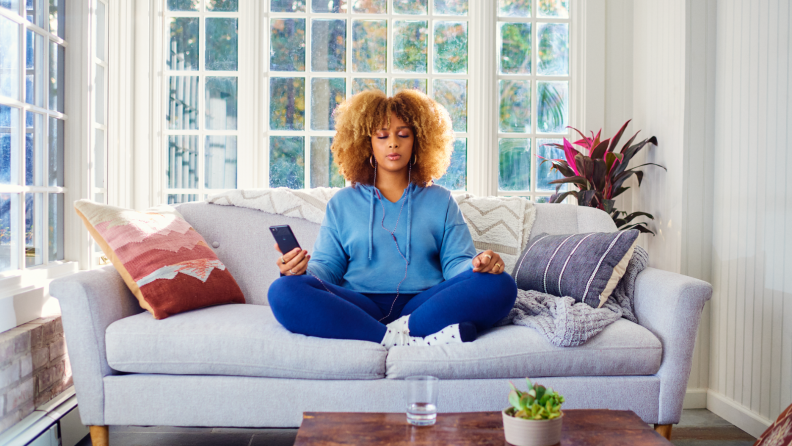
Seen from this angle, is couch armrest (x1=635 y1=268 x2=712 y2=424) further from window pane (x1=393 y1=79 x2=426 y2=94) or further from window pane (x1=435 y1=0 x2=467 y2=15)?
window pane (x1=435 y1=0 x2=467 y2=15)

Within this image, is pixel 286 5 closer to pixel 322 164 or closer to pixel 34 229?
pixel 322 164

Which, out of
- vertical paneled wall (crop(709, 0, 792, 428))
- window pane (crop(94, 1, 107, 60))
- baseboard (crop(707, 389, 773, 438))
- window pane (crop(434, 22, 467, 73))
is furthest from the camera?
window pane (crop(434, 22, 467, 73))

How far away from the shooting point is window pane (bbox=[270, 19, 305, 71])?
3053 millimetres

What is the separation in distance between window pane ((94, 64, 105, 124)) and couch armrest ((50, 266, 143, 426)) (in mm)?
1305

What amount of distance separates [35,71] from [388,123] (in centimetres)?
138

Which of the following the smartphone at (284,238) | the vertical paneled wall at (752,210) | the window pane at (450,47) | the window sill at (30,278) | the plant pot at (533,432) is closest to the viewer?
the plant pot at (533,432)

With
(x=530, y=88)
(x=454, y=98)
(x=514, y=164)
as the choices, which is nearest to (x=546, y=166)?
(x=514, y=164)

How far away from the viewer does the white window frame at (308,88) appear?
2998 millimetres

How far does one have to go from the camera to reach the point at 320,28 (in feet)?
10.1

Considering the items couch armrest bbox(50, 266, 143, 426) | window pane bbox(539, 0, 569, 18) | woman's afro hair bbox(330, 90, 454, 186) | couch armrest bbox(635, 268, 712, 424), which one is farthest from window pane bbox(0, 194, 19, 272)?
window pane bbox(539, 0, 569, 18)

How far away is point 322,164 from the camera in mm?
3088

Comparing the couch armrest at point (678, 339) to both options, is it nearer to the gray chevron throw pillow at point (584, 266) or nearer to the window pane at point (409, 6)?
the gray chevron throw pillow at point (584, 266)

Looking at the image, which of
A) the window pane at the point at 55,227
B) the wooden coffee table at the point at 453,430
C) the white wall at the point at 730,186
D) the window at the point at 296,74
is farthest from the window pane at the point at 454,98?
the wooden coffee table at the point at 453,430

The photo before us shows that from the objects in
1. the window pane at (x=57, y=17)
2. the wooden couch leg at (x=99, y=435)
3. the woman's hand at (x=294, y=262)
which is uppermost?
the window pane at (x=57, y=17)
